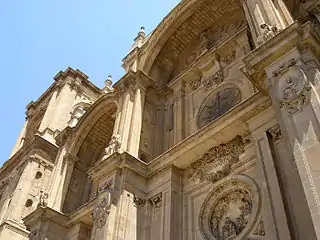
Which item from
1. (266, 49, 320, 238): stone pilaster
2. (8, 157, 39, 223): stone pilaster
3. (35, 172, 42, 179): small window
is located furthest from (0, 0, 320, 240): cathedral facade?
(35, 172, 42, 179): small window

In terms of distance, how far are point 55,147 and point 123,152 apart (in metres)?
14.5

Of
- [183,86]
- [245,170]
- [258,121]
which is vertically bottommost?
[245,170]

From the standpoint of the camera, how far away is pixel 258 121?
10820 millimetres

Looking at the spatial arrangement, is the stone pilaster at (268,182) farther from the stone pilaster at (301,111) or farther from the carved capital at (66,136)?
the carved capital at (66,136)

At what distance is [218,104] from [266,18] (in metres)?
3.95

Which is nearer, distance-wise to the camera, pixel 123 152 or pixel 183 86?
pixel 123 152

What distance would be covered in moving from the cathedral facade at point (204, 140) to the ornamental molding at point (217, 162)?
4 centimetres

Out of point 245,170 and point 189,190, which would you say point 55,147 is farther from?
point 245,170

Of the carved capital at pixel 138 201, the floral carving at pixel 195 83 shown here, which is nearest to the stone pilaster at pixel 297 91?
the carved capital at pixel 138 201

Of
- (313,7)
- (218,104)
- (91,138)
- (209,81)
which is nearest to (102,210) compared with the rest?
A: (218,104)

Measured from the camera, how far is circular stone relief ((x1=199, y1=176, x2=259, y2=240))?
10.3 m

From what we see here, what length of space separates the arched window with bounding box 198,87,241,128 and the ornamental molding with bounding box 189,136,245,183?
2089mm

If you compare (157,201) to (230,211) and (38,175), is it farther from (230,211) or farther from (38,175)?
(38,175)

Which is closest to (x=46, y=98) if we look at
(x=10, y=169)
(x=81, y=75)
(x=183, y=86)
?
(x=81, y=75)
